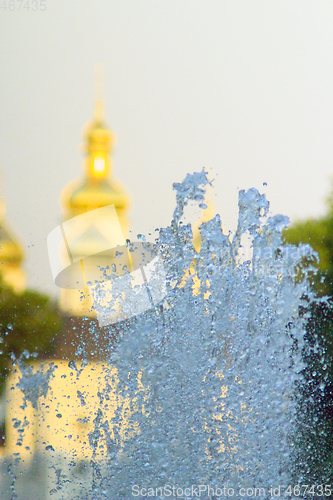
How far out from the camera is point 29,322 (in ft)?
44.1

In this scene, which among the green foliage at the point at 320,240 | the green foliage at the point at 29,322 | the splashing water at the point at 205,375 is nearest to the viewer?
the splashing water at the point at 205,375

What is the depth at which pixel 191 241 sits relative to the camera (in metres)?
5.08

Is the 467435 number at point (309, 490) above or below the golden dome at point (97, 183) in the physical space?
below

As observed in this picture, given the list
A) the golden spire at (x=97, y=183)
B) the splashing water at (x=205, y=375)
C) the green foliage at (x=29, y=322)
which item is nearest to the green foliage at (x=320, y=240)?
the splashing water at (x=205, y=375)

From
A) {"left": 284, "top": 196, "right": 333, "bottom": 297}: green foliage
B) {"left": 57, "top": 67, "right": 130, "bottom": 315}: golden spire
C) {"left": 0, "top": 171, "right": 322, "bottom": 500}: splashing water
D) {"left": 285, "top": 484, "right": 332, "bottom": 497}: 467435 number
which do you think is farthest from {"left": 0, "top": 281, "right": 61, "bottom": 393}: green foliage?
{"left": 57, "top": 67, "right": 130, "bottom": 315}: golden spire

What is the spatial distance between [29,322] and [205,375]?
970 cm

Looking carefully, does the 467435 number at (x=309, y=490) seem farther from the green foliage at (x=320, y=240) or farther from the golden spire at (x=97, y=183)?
the golden spire at (x=97, y=183)

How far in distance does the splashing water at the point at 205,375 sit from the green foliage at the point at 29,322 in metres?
8.21

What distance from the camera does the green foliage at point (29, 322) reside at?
13.3 m

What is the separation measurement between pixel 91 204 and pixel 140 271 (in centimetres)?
5259

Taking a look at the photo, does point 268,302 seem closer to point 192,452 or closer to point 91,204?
point 192,452

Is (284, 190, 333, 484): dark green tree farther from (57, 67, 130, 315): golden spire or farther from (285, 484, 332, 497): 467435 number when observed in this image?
(57, 67, 130, 315): golden spire

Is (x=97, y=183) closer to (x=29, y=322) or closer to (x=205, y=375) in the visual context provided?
(x=29, y=322)

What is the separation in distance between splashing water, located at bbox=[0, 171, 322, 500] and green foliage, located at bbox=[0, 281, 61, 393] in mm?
8212
